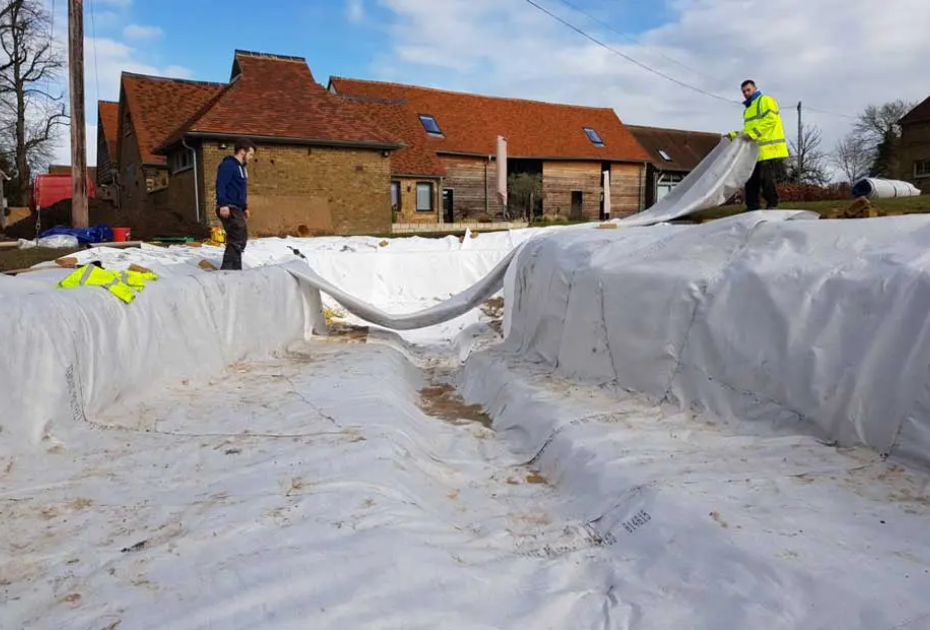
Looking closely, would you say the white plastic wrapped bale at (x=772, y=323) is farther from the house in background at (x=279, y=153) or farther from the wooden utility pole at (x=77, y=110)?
the house in background at (x=279, y=153)

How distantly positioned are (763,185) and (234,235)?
583cm

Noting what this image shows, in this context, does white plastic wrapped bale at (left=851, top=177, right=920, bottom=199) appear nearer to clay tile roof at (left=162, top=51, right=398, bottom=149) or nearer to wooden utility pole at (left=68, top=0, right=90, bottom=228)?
clay tile roof at (left=162, top=51, right=398, bottom=149)

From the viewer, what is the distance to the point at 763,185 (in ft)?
24.0

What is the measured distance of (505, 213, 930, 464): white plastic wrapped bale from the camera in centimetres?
283

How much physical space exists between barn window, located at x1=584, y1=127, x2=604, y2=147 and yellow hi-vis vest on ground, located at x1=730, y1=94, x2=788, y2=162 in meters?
22.8

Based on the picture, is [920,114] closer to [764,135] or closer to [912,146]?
[912,146]

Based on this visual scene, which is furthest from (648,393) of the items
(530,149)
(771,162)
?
(530,149)

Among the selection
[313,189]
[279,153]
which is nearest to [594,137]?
[313,189]

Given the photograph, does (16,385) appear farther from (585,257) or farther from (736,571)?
(585,257)

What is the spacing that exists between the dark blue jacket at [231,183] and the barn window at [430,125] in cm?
1995

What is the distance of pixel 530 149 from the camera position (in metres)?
27.5

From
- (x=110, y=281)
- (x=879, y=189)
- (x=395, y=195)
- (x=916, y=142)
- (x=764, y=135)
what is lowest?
(x=110, y=281)

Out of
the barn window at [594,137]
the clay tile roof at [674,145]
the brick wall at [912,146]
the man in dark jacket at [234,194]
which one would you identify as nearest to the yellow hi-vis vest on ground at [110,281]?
the man in dark jacket at [234,194]

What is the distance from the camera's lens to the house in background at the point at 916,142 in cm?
2830
